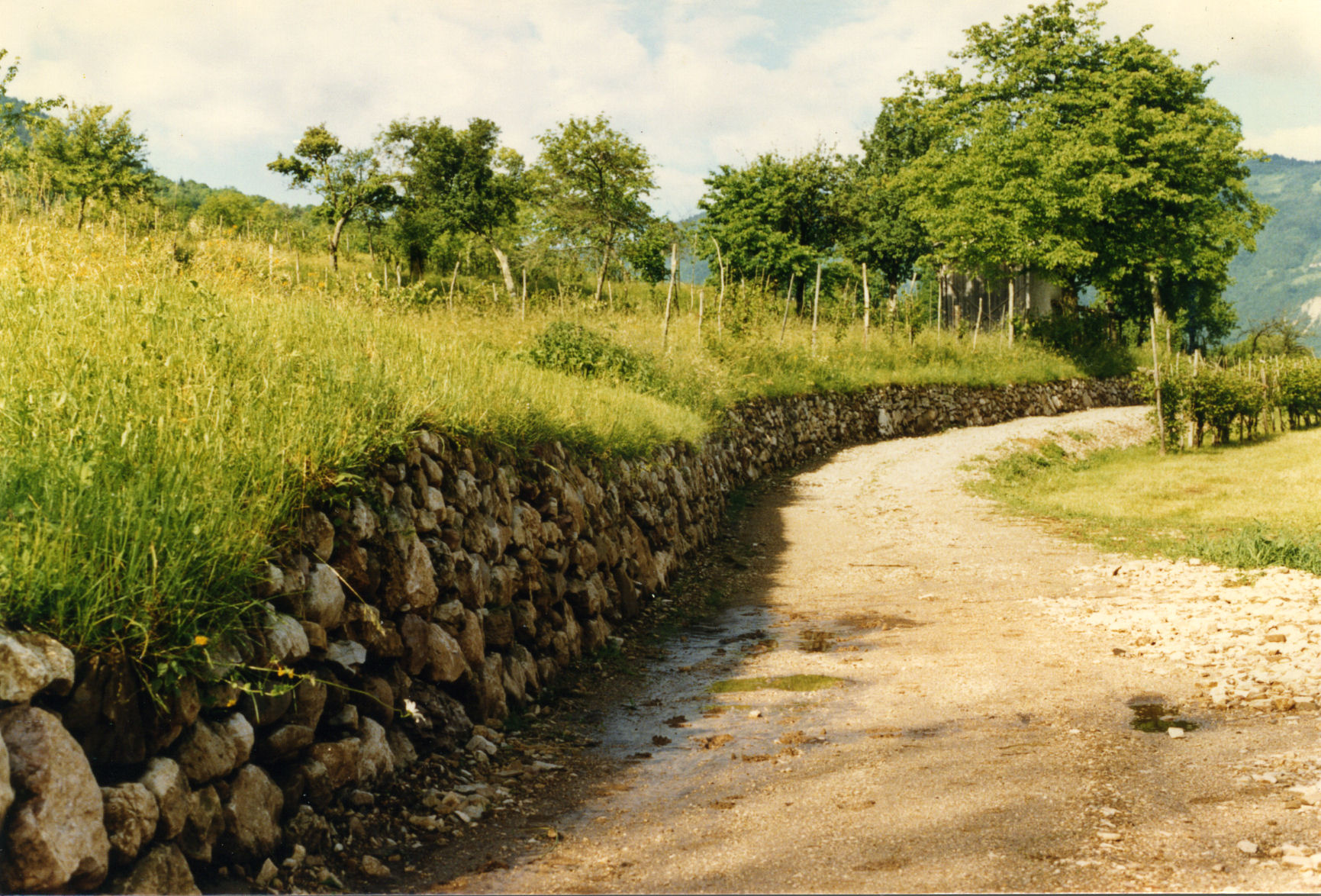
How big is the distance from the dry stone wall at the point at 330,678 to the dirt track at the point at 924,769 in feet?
2.67

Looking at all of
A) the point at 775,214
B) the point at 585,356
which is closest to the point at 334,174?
the point at 775,214

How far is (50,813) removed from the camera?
242 cm

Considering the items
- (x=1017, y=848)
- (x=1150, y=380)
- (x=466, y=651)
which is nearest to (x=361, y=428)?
(x=466, y=651)

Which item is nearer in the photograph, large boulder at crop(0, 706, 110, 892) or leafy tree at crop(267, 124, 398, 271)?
large boulder at crop(0, 706, 110, 892)

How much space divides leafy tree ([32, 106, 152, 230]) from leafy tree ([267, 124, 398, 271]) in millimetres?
8563

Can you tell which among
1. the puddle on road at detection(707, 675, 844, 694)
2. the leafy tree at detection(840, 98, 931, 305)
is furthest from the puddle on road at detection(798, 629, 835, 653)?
the leafy tree at detection(840, 98, 931, 305)

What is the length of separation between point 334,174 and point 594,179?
1182 centimetres

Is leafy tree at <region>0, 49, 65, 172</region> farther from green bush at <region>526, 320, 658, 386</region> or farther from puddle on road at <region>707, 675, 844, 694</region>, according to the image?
puddle on road at <region>707, 675, 844, 694</region>

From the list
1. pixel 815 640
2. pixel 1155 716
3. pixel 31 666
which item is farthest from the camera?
pixel 815 640

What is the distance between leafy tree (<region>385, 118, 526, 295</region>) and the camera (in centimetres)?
3953

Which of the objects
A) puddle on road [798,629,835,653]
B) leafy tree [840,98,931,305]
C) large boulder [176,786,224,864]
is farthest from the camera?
leafy tree [840,98,931,305]

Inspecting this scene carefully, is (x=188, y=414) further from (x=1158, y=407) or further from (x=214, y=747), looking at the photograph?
(x=1158, y=407)

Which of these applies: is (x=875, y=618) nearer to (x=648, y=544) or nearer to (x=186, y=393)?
(x=648, y=544)

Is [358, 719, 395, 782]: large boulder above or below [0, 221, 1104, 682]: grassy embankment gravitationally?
below
